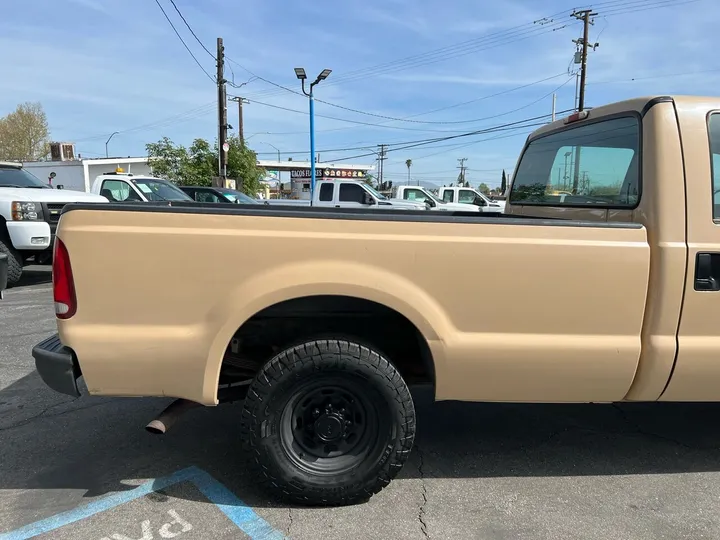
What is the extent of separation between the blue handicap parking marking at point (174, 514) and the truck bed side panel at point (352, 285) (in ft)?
1.96

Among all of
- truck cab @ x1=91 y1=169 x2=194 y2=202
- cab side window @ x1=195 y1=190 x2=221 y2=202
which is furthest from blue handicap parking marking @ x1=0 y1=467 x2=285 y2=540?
cab side window @ x1=195 y1=190 x2=221 y2=202

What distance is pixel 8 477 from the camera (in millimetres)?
3021

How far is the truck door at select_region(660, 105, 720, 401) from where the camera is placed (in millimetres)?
2643

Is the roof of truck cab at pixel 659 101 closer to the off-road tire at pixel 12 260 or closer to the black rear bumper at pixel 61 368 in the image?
the black rear bumper at pixel 61 368

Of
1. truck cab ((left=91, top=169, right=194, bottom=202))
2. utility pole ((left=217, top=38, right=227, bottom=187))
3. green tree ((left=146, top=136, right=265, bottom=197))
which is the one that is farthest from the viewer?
green tree ((left=146, top=136, right=265, bottom=197))

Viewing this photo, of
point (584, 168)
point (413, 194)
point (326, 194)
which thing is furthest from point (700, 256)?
point (413, 194)

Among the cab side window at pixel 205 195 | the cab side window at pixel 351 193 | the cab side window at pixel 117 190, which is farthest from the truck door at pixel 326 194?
the cab side window at pixel 117 190

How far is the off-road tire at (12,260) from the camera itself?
7.89 meters

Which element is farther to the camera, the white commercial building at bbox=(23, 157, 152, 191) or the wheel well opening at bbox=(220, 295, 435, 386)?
the white commercial building at bbox=(23, 157, 152, 191)

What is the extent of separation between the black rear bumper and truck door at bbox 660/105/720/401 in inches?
116

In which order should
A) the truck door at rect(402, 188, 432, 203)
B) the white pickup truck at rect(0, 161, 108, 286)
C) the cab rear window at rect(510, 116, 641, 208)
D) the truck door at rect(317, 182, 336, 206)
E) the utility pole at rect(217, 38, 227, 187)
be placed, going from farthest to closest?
the utility pole at rect(217, 38, 227, 187) → the truck door at rect(402, 188, 432, 203) → the truck door at rect(317, 182, 336, 206) → the white pickup truck at rect(0, 161, 108, 286) → the cab rear window at rect(510, 116, 641, 208)

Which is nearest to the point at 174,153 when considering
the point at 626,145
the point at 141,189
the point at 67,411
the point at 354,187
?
the point at 354,187

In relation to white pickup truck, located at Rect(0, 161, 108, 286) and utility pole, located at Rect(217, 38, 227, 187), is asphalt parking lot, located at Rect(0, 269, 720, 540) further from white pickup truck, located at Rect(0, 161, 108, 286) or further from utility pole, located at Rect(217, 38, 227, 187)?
utility pole, located at Rect(217, 38, 227, 187)

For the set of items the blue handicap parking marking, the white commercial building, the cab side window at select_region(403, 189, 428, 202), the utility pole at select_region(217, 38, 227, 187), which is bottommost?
the blue handicap parking marking
